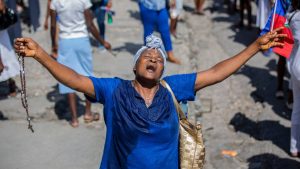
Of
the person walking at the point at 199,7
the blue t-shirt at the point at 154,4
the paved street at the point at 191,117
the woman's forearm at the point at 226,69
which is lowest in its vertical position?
the paved street at the point at 191,117

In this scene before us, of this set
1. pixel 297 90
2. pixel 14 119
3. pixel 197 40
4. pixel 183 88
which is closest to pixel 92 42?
pixel 197 40

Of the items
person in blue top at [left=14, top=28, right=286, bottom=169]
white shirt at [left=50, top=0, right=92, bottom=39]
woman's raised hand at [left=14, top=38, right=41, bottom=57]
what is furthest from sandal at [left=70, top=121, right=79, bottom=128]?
woman's raised hand at [left=14, top=38, right=41, bottom=57]

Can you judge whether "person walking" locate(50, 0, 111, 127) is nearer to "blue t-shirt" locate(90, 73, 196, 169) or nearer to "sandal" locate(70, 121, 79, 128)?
"sandal" locate(70, 121, 79, 128)

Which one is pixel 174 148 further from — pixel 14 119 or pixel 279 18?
pixel 14 119

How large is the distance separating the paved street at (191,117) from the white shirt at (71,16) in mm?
1086

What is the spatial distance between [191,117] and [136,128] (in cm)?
336

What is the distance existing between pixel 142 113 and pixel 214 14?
8.67 metres

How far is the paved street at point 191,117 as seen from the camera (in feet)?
18.2

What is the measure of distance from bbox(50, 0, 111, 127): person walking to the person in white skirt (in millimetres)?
2235

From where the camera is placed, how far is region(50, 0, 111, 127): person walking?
587 centimetres

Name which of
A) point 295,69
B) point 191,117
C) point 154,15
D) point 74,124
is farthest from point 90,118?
point 295,69

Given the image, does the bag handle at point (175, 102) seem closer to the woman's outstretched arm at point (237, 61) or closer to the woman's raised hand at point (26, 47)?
the woman's outstretched arm at point (237, 61)

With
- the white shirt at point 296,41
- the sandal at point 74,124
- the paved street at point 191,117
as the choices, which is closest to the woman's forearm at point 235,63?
the white shirt at point 296,41

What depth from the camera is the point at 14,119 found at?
21.2ft
